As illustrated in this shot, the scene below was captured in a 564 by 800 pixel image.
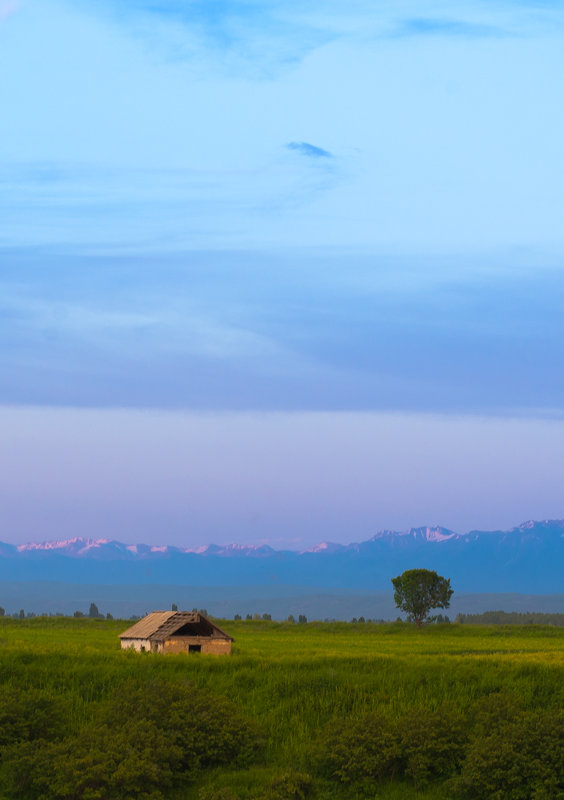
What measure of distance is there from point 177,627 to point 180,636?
45 centimetres

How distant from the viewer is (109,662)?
4234 centimetres

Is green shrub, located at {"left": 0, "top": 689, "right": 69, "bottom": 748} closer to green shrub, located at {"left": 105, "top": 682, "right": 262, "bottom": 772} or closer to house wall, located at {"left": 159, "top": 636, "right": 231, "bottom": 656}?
green shrub, located at {"left": 105, "top": 682, "right": 262, "bottom": 772}

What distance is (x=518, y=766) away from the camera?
31047 mm

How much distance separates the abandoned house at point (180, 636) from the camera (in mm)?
49469

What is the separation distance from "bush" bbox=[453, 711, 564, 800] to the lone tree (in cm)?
5742

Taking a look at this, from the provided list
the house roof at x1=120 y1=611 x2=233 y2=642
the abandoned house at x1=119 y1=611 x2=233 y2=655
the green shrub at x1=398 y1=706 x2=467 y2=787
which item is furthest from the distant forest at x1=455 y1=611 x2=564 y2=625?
the green shrub at x1=398 y1=706 x2=467 y2=787

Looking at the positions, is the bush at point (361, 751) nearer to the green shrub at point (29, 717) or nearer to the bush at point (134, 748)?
the bush at point (134, 748)

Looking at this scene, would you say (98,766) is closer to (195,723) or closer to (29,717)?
(195,723)

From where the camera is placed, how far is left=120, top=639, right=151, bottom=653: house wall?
4988 cm

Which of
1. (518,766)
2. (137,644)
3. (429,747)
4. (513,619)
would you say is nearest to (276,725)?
(429,747)

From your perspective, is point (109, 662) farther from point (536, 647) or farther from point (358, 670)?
point (536, 647)

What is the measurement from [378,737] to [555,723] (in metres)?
5.48

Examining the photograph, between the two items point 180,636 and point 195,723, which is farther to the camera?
point 180,636

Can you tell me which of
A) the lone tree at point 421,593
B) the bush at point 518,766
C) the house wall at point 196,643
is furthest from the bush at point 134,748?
the lone tree at point 421,593
